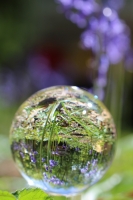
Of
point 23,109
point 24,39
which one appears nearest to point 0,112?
point 24,39

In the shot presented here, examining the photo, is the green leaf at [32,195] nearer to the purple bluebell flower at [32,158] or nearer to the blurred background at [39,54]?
the purple bluebell flower at [32,158]

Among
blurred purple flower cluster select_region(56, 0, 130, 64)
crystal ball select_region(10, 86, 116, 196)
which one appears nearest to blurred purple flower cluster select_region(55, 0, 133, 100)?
blurred purple flower cluster select_region(56, 0, 130, 64)

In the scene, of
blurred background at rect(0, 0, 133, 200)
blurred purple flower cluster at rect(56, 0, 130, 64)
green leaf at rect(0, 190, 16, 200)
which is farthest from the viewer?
blurred background at rect(0, 0, 133, 200)

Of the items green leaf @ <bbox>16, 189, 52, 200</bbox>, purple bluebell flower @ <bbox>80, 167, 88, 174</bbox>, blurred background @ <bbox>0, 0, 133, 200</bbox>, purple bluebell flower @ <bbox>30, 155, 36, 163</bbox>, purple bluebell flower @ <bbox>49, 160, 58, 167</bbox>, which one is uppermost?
blurred background @ <bbox>0, 0, 133, 200</bbox>

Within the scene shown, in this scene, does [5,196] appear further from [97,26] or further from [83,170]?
[97,26]

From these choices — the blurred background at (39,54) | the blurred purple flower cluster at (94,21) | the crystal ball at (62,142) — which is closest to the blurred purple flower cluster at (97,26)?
the blurred purple flower cluster at (94,21)

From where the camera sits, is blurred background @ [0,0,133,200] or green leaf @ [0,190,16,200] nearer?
green leaf @ [0,190,16,200]

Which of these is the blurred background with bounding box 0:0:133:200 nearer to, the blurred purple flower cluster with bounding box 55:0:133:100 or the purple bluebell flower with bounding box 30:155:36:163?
the blurred purple flower cluster with bounding box 55:0:133:100

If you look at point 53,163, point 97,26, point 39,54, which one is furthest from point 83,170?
point 39,54
